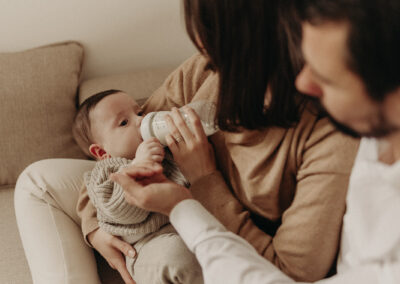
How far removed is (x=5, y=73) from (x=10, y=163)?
34 cm

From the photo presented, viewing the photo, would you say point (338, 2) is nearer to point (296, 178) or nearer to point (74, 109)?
point (296, 178)

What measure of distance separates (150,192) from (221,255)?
0.72 ft

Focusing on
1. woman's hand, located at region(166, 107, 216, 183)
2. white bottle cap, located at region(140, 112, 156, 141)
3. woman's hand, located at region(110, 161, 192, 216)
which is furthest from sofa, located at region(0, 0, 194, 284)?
woman's hand, located at region(110, 161, 192, 216)

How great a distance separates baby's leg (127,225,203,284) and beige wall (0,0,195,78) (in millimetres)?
991

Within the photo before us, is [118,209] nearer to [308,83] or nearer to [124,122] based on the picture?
[124,122]

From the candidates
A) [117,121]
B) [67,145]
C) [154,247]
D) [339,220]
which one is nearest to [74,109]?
[67,145]

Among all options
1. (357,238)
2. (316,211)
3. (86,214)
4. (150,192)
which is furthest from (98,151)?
(357,238)

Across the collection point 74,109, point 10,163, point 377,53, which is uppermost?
point 377,53

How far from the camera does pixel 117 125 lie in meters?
1.25

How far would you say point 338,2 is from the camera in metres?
0.52

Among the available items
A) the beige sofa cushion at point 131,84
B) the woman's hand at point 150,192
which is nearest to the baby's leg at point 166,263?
the woman's hand at point 150,192

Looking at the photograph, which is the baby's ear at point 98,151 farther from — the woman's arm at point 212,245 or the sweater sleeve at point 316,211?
the sweater sleeve at point 316,211

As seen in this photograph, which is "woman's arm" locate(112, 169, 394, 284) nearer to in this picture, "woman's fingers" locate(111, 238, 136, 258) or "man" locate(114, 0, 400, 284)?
"man" locate(114, 0, 400, 284)

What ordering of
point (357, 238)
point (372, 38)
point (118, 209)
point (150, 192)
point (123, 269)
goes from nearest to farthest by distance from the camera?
point (372, 38), point (357, 238), point (150, 192), point (118, 209), point (123, 269)
